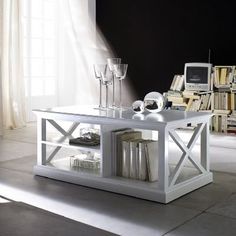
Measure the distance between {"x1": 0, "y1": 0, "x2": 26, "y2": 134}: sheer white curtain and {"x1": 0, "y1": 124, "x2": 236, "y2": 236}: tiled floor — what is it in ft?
8.50

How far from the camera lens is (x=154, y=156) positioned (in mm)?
3109

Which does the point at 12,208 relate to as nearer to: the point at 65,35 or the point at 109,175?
the point at 109,175

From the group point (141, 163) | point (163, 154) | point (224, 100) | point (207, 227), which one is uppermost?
point (224, 100)

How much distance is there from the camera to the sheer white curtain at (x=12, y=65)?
625cm

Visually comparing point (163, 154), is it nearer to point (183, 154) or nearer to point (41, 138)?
point (183, 154)

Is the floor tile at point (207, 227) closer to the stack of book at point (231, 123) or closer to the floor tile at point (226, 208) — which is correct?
the floor tile at point (226, 208)

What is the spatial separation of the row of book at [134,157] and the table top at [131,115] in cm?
15

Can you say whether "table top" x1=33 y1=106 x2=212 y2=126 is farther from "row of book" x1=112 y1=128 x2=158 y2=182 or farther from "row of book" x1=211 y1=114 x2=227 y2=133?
"row of book" x1=211 y1=114 x2=227 y2=133

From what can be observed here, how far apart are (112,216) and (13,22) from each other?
4365 millimetres

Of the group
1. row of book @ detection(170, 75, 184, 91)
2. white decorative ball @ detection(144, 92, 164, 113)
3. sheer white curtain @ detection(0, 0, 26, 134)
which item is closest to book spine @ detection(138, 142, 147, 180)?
white decorative ball @ detection(144, 92, 164, 113)

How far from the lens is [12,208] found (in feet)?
9.16

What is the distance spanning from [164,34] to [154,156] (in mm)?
3936

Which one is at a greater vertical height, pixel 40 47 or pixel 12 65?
pixel 40 47

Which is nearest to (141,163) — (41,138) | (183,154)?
(183,154)
